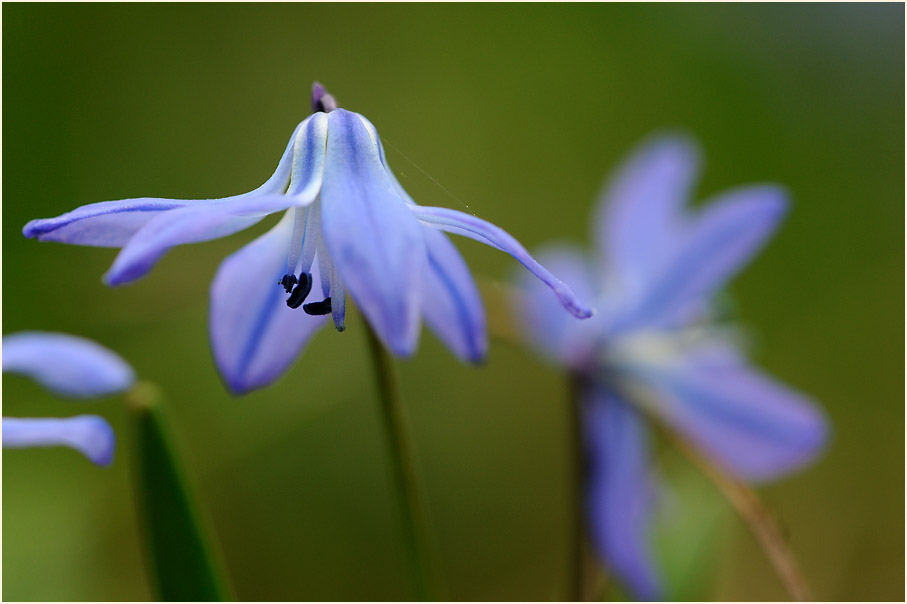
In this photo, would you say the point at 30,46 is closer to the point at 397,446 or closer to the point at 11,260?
the point at 11,260

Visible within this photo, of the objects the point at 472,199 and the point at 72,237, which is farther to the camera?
the point at 472,199

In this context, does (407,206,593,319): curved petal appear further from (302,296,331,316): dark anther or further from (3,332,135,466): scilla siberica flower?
(3,332,135,466): scilla siberica flower

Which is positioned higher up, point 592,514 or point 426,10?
point 426,10

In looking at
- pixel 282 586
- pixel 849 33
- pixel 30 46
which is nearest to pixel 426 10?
pixel 30 46

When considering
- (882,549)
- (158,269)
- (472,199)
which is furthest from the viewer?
(472,199)

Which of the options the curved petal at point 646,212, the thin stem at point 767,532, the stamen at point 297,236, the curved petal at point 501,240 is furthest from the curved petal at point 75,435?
the curved petal at point 646,212

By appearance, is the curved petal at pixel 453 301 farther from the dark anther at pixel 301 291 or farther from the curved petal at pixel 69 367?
the curved petal at pixel 69 367

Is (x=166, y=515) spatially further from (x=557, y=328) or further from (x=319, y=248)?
(x=557, y=328)
